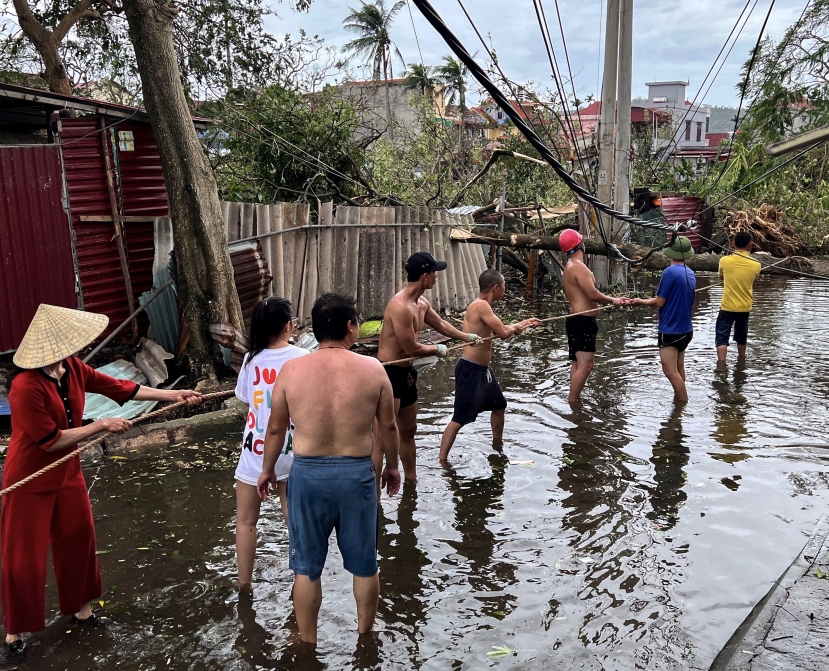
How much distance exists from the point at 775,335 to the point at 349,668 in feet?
32.6

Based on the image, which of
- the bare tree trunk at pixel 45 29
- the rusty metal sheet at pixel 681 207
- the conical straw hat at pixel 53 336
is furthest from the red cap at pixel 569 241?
the rusty metal sheet at pixel 681 207

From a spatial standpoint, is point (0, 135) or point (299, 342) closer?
point (299, 342)

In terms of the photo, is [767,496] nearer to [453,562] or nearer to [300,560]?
[453,562]

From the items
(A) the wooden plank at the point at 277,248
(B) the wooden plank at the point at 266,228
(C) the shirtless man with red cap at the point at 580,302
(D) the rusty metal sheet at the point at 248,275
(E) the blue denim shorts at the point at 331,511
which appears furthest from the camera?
(A) the wooden plank at the point at 277,248

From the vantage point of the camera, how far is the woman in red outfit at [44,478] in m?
3.57

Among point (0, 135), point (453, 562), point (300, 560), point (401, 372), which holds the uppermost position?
point (0, 135)

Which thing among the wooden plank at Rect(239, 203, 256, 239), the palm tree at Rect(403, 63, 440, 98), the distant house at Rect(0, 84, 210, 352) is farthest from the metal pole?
the palm tree at Rect(403, 63, 440, 98)

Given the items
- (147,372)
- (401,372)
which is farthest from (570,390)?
(147,372)

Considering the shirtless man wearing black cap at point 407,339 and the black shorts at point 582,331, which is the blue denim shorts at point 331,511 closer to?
the shirtless man wearing black cap at point 407,339

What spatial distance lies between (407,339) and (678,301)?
3.94 meters

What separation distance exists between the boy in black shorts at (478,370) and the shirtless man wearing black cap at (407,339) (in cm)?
57

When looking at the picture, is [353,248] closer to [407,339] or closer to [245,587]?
[407,339]

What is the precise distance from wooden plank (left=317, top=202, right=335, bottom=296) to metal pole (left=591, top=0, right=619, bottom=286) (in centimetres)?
509

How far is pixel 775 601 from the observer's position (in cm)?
385
